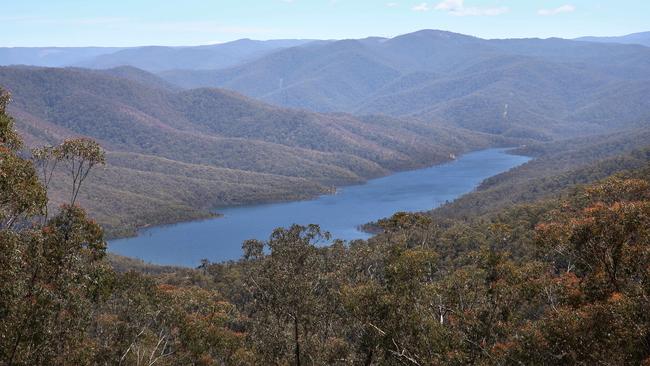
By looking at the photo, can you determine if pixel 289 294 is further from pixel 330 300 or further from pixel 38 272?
pixel 38 272

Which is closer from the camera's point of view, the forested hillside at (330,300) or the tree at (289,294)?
the forested hillside at (330,300)

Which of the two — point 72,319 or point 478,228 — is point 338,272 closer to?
point 72,319

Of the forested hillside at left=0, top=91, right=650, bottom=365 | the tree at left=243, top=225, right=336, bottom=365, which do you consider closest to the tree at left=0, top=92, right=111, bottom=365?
the forested hillside at left=0, top=91, right=650, bottom=365

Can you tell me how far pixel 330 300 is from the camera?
2677 centimetres

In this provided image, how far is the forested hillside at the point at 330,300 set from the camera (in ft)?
54.3

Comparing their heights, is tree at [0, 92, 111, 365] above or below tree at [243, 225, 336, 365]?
above

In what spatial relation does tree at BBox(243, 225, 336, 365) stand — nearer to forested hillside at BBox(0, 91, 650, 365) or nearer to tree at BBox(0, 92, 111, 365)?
forested hillside at BBox(0, 91, 650, 365)

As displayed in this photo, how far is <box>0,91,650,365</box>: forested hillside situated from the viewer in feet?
54.3

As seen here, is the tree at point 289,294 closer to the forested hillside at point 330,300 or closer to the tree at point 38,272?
Result: the forested hillside at point 330,300

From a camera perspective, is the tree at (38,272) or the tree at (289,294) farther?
the tree at (289,294)

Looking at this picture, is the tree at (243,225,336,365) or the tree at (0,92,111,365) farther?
the tree at (243,225,336,365)

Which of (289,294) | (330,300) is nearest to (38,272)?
(289,294)

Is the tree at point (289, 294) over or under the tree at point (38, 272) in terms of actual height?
under

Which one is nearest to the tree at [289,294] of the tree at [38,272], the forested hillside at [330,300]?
the forested hillside at [330,300]
